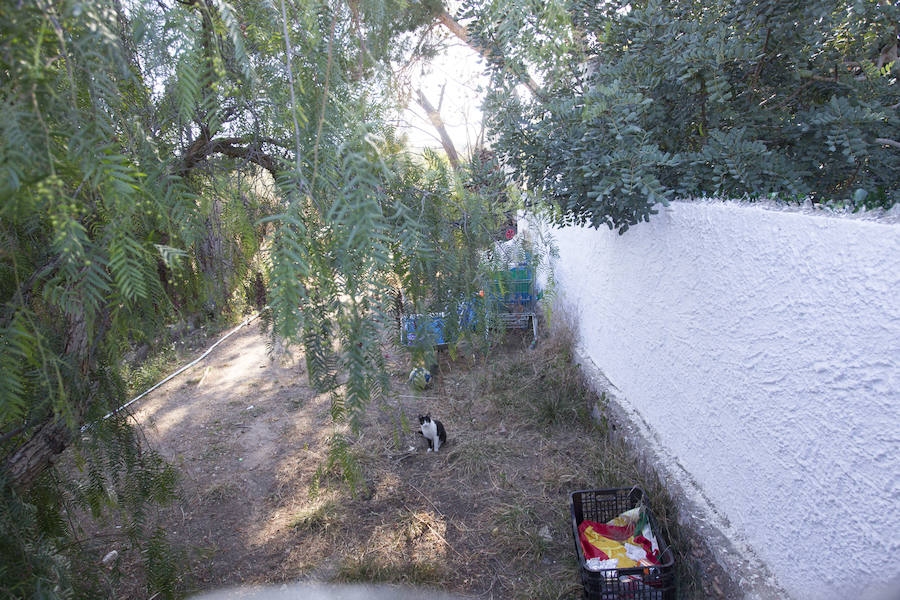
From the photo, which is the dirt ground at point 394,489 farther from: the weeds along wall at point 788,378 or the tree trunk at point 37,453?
the weeds along wall at point 788,378

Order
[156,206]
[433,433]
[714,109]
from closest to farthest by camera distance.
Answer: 1. [156,206]
2. [714,109]
3. [433,433]

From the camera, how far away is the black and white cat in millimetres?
4281

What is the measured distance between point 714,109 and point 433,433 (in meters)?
3.07

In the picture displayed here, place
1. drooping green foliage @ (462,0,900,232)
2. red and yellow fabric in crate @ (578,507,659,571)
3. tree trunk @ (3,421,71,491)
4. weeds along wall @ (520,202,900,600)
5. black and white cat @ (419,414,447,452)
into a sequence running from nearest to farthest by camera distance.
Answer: weeds along wall @ (520,202,900,600)
tree trunk @ (3,421,71,491)
drooping green foliage @ (462,0,900,232)
red and yellow fabric in crate @ (578,507,659,571)
black and white cat @ (419,414,447,452)

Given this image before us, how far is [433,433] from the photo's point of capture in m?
4.29

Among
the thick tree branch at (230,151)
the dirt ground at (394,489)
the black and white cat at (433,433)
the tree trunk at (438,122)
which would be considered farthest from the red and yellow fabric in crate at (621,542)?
the tree trunk at (438,122)

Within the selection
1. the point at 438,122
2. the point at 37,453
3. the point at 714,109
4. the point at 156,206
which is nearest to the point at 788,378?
the point at 714,109

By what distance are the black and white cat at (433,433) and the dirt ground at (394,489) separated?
0.08 metres

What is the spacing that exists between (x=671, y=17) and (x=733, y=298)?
74.3 inches

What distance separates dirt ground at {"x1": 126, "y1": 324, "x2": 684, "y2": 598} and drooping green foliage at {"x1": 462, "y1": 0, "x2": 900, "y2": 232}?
4.23ft

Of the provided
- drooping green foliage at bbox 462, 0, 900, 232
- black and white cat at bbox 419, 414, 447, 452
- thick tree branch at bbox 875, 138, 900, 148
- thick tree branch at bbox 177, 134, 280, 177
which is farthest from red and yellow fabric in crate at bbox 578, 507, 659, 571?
thick tree branch at bbox 177, 134, 280, 177

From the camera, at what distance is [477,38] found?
2.95 meters

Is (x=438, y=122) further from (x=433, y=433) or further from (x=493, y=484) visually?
(x=493, y=484)

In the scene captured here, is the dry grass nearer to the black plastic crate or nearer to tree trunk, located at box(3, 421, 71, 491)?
the black plastic crate
